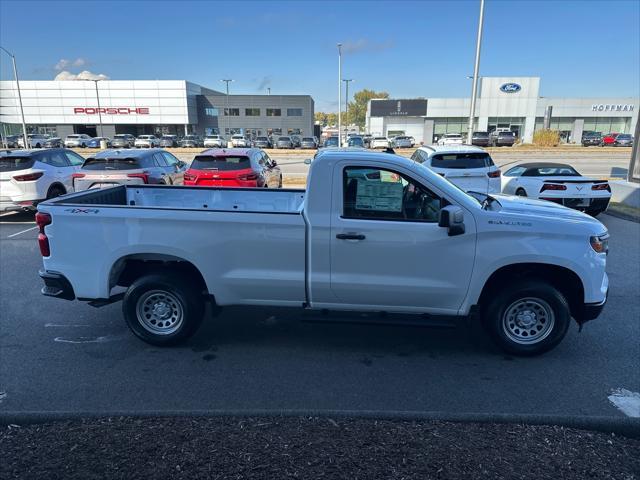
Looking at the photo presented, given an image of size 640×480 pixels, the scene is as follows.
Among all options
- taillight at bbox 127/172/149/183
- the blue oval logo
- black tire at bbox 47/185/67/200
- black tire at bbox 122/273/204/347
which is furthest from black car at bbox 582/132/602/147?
black tire at bbox 122/273/204/347

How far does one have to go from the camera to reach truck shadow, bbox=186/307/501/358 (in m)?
4.39

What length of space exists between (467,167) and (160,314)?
856 cm

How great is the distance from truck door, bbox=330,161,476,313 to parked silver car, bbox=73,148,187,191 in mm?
7615

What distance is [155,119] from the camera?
7231 cm

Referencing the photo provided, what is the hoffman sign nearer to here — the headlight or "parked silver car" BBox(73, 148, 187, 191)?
"parked silver car" BBox(73, 148, 187, 191)

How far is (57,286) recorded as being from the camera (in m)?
4.53

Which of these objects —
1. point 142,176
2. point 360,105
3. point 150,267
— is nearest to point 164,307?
point 150,267

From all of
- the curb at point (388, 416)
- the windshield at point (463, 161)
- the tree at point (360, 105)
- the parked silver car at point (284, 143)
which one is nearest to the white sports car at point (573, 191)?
the windshield at point (463, 161)

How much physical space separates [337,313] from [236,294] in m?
1.04

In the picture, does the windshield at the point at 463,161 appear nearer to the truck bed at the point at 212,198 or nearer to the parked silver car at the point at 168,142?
the truck bed at the point at 212,198

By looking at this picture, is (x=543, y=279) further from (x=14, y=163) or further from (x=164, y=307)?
(x=14, y=163)

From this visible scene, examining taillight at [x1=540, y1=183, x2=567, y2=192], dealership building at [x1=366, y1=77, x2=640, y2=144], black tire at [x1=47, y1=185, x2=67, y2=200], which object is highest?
dealership building at [x1=366, y1=77, x2=640, y2=144]

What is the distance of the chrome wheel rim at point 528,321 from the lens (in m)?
4.27

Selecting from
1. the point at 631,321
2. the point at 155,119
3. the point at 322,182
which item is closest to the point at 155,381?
the point at 322,182
